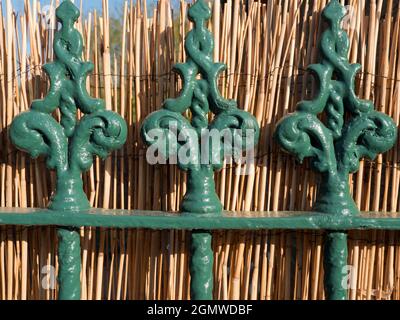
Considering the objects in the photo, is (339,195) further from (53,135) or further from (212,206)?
(53,135)

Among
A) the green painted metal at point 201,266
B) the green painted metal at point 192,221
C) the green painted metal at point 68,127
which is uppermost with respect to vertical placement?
the green painted metal at point 68,127

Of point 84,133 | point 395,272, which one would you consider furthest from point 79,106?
point 395,272

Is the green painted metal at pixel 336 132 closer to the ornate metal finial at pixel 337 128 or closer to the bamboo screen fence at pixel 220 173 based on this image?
the ornate metal finial at pixel 337 128

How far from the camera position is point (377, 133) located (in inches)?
65.3

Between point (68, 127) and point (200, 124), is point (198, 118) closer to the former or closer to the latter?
point (200, 124)

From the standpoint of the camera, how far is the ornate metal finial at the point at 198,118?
1.63 meters

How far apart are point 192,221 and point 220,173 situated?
25 centimetres

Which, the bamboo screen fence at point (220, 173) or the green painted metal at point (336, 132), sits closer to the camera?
the green painted metal at point (336, 132)

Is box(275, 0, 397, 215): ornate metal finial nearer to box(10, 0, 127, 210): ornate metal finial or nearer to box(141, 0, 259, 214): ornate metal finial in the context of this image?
box(141, 0, 259, 214): ornate metal finial

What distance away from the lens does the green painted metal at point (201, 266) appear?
166 cm

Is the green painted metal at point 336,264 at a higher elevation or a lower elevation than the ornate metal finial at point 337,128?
lower

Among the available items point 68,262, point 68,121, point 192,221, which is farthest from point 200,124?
point 68,262

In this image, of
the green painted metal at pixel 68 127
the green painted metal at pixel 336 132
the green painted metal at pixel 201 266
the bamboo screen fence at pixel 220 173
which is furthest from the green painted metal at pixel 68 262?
the green painted metal at pixel 336 132

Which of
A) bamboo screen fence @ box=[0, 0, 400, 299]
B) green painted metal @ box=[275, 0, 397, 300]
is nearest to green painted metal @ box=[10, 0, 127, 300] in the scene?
bamboo screen fence @ box=[0, 0, 400, 299]
